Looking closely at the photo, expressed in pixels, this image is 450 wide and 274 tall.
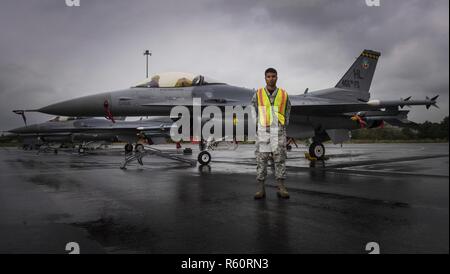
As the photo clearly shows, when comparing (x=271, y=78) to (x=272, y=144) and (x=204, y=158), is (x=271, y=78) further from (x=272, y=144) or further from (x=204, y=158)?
(x=204, y=158)

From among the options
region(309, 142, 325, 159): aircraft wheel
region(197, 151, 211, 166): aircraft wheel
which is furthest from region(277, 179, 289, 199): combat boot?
region(309, 142, 325, 159): aircraft wheel

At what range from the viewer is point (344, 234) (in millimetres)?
3342

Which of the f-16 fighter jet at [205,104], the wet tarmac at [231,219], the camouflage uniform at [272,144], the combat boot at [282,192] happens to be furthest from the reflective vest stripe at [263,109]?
the f-16 fighter jet at [205,104]

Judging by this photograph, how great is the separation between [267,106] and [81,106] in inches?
313

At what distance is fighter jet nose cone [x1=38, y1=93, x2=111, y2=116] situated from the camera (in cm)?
1094

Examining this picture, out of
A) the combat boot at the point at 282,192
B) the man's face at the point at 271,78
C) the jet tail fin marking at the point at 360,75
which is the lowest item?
the combat boot at the point at 282,192

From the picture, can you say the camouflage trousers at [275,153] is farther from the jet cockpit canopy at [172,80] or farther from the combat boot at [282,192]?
the jet cockpit canopy at [172,80]

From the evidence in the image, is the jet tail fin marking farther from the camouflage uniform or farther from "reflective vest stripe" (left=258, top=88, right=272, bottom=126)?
"reflective vest stripe" (left=258, top=88, right=272, bottom=126)

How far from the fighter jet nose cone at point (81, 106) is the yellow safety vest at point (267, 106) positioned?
24.1 feet

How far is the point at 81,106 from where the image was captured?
35.9 feet

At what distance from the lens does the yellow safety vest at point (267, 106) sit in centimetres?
538

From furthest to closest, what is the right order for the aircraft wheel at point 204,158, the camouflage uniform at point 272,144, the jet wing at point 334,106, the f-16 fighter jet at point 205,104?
the aircraft wheel at point 204,158, the jet wing at point 334,106, the f-16 fighter jet at point 205,104, the camouflage uniform at point 272,144

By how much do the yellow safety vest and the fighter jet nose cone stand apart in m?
7.35
